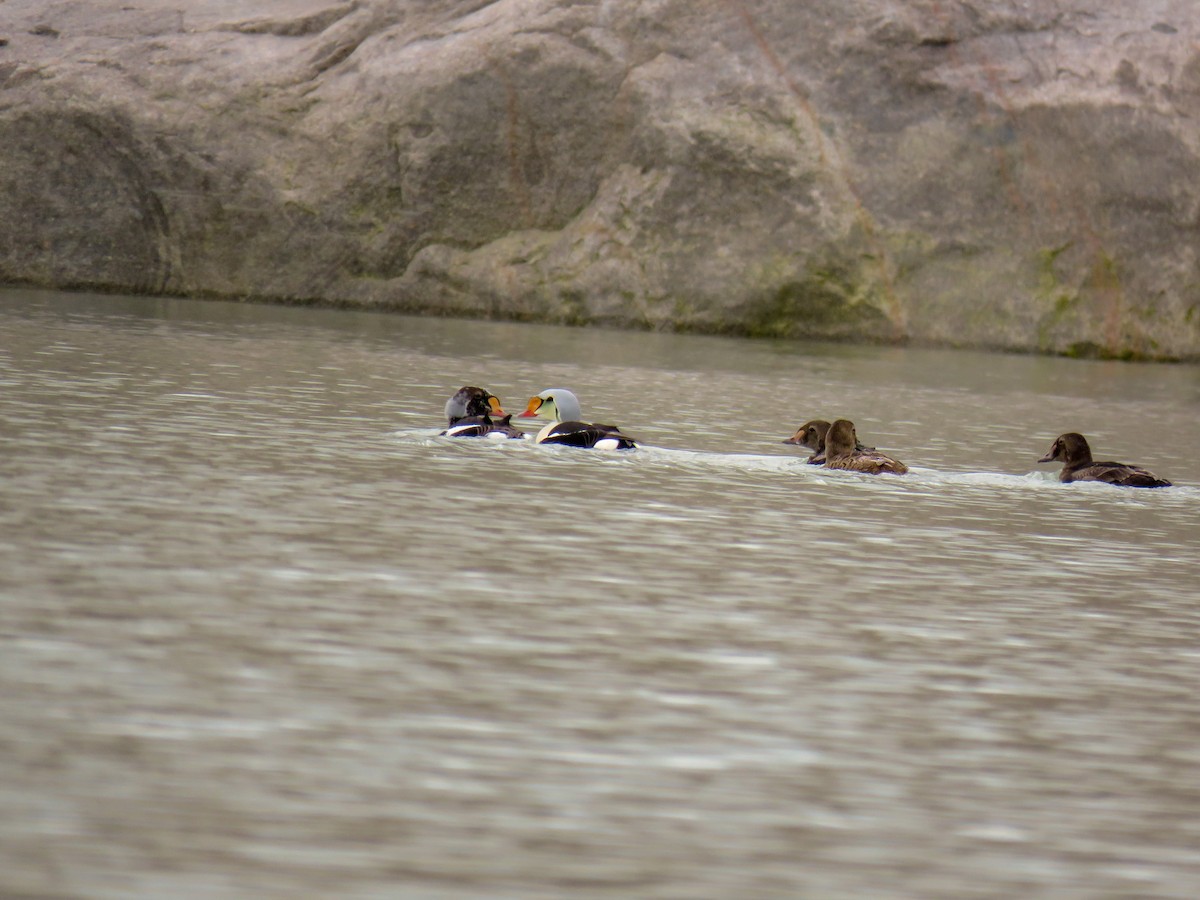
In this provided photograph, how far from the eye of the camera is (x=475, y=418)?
784cm

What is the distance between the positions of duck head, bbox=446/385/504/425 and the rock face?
32.3 ft

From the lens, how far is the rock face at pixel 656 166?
17516mm

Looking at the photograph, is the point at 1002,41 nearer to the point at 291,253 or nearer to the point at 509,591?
the point at 291,253

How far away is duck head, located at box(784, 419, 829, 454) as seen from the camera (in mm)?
7895

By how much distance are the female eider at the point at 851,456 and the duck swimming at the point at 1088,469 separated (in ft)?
2.28

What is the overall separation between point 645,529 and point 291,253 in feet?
44.0

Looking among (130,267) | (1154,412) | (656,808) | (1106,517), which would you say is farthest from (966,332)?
(656,808)

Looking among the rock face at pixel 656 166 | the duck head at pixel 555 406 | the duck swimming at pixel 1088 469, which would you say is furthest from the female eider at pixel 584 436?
the rock face at pixel 656 166

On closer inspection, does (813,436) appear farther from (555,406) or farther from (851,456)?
(555,406)

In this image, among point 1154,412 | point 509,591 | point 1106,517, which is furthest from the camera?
point 1154,412

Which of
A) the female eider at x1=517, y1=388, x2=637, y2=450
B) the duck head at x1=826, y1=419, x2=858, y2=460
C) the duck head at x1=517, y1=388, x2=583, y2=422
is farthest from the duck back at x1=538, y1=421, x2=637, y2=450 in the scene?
the duck head at x1=826, y1=419, x2=858, y2=460

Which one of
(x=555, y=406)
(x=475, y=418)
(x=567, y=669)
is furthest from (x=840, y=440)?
(x=567, y=669)

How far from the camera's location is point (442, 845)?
270 centimetres

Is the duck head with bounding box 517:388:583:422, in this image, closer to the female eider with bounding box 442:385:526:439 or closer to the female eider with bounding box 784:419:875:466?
the female eider with bounding box 442:385:526:439
